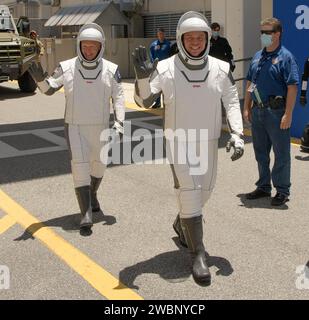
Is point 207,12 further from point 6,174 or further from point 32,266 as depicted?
point 32,266

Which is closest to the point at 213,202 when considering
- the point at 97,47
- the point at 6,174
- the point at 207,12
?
the point at 97,47

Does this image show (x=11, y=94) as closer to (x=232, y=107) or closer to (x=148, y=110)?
(x=148, y=110)

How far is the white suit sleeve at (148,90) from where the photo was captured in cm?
363

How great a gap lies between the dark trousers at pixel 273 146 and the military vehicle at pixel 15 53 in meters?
10.0

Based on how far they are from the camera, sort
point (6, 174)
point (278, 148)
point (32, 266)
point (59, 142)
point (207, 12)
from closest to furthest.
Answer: point (32, 266)
point (278, 148)
point (6, 174)
point (59, 142)
point (207, 12)

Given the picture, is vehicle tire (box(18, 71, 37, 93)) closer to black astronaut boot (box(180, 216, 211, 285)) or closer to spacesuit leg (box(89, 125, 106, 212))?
spacesuit leg (box(89, 125, 106, 212))

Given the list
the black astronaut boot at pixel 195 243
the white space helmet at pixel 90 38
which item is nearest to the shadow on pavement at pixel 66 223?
the black astronaut boot at pixel 195 243

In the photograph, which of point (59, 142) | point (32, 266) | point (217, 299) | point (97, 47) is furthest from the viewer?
point (59, 142)

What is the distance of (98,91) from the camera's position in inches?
184

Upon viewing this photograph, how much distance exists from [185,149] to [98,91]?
1.29 meters

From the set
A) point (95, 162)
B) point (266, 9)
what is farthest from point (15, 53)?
point (95, 162)

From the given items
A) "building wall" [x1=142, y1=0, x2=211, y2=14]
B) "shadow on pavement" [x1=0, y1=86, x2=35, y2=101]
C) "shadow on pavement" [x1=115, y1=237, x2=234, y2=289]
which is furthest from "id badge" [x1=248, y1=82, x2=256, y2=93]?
"building wall" [x1=142, y1=0, x2=211, y2=14]

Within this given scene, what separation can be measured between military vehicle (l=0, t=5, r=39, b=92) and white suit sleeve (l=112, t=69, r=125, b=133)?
33.0 feet

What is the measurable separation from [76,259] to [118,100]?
155cm
